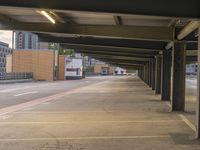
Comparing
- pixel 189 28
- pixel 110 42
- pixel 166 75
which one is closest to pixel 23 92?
pixel 110 42

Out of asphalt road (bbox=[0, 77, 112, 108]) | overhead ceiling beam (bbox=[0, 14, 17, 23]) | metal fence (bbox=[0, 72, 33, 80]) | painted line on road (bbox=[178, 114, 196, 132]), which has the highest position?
overhead ceiling beam (bbox=[0, 14, 17, 23])

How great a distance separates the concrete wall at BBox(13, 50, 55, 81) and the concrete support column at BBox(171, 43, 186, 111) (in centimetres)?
5546

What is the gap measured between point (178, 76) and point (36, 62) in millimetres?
57412

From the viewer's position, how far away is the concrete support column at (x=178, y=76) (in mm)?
19453

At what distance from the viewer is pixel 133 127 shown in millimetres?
14047

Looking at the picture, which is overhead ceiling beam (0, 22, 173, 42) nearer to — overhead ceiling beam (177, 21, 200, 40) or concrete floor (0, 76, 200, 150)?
overhead ceiling beam (177, 21, 200, 40)

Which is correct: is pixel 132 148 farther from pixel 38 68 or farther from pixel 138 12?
pixel 38 68

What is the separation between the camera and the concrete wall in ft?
244

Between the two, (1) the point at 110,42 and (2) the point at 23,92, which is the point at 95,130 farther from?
(2) the point at 23,92

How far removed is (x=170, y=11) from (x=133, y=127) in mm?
4252

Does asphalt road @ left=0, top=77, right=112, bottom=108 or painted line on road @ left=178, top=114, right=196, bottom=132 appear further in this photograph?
asphalt road @ left=0, top=77, right=112, bottom=108

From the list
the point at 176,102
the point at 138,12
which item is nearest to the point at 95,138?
the point at 138,12

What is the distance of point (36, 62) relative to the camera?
75188mm

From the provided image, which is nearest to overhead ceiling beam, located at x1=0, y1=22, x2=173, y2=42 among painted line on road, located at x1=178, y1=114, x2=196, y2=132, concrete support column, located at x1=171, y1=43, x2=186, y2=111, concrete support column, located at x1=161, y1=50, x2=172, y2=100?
concrete support column, located at x1=171, y1=43, x2=186, y2=111
